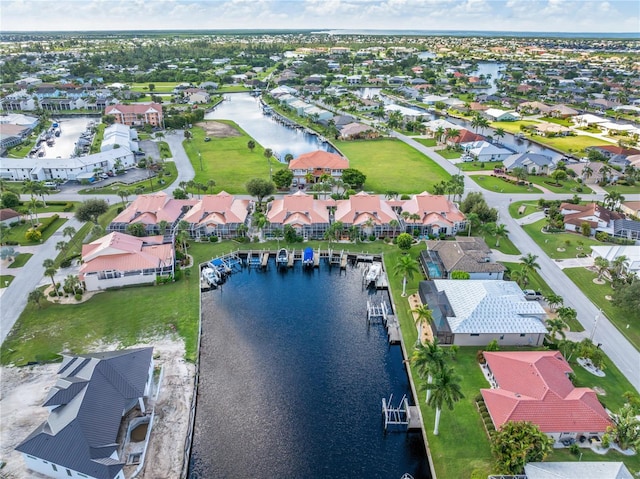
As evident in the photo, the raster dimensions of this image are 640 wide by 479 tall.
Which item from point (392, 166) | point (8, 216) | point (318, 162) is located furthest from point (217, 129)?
point (8, 216)

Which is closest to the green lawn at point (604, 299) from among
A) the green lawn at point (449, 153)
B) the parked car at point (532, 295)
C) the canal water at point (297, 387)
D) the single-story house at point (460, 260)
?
the parked car at point (532, 295)

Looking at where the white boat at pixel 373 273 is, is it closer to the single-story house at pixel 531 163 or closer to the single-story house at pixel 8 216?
the single-story house at pixel 531 163

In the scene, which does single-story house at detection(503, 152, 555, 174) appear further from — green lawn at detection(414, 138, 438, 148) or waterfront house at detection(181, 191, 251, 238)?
waterfront house at detection(181, 191, 251, 238)

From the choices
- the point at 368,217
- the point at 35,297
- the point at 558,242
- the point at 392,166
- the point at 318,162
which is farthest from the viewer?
the point at 392,166

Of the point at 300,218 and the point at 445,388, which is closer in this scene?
the point at 445,388

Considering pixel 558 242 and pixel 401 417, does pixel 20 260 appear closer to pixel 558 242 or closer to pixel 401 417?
pixel 401 417

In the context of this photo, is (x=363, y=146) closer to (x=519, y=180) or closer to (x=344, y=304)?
(x=519, y=180)

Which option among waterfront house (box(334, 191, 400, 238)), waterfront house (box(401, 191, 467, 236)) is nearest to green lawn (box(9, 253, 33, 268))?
waterfront house (box(334, 191, 400, 238))
